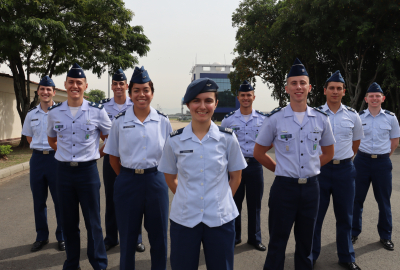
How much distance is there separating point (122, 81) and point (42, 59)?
14609 millimetres

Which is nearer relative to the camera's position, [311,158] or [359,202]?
[311,158]

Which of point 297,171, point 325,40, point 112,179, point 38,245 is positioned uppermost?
point 325,40

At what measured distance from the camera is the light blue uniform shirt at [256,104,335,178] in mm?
3082

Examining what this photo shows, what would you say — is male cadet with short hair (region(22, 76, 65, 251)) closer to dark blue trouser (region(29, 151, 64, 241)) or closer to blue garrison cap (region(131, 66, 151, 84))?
dark blue trouser (region(29, 151, 64, 241))

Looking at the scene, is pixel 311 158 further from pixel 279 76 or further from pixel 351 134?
pixel 279 76

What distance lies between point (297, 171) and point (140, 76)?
1.85 meters

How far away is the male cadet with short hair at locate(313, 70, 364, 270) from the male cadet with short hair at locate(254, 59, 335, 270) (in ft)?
2.25

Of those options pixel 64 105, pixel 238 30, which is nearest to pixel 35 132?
pixel 64 105

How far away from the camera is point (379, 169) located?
4484 mm

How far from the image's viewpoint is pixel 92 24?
52.4 feet

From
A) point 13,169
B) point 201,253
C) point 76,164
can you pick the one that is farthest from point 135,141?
point 13,169

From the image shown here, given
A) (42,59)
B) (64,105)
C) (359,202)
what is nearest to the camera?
(64,105)

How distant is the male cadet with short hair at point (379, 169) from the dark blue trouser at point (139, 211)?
2.90 metres

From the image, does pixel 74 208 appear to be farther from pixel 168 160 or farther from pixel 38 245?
pixel 168 160
